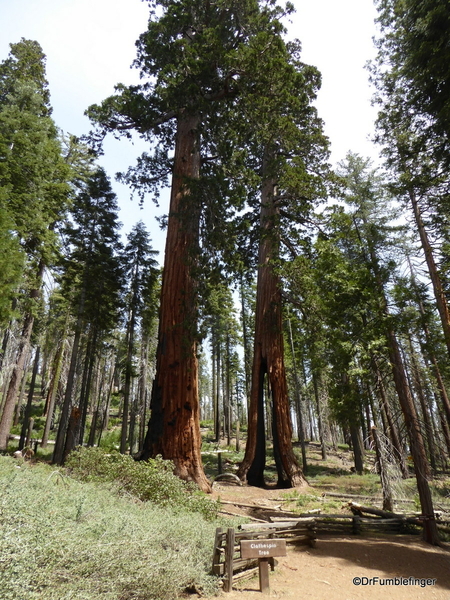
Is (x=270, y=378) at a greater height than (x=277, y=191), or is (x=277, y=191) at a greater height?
(x=277, y=191)

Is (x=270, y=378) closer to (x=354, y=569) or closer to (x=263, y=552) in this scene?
(x=354, y=569)

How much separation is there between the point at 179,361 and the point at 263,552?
196 inches

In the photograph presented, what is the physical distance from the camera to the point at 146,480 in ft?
22.1

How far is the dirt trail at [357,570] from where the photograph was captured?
16.3ft

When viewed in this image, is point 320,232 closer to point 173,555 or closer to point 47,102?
point 173,555

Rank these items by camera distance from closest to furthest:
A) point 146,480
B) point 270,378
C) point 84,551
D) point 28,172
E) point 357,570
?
point 84,551 → point 357,570 → point 146,480 → point 270,378 → point 28,172

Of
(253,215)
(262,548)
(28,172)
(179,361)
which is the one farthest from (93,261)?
(262,548)

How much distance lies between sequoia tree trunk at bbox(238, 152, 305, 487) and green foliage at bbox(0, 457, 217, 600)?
26.5 ft

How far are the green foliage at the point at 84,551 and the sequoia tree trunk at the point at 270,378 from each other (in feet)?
26.5

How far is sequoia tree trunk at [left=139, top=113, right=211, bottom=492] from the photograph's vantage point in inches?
339

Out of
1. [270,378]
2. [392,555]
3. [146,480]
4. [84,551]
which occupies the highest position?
[270,378]

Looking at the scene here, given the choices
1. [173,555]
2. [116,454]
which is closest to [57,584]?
[173,555]

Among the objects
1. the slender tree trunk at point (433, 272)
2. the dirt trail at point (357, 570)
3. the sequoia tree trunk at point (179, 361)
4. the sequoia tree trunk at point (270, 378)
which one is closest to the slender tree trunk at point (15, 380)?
the sequoia tree trunk at point (179, 361)

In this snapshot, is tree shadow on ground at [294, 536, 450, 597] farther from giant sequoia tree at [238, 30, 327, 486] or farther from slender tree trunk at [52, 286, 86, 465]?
slender tree trunk at [52, 286, 86, 465]
